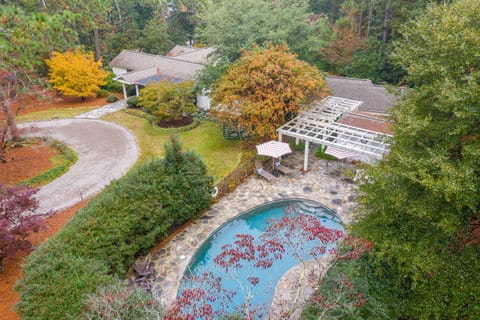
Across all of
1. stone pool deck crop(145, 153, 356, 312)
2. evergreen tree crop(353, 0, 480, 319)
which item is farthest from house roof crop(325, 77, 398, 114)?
evergreen tree crop(353, 0, 480, 319)

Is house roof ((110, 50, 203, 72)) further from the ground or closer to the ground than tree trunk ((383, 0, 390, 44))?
closer to the ground

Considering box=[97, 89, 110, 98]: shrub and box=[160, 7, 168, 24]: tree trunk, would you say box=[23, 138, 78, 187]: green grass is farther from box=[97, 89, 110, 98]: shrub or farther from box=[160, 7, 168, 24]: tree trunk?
box=[160, 7, 168, 24]: tree trunk

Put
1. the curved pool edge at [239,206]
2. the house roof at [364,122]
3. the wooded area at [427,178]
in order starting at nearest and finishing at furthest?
the wooded area at [427,178]
the curved pool edge at [239,206]
the house roof at [364,122]

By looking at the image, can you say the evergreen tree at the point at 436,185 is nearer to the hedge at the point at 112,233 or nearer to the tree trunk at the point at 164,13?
the hedge at the point at 112,233

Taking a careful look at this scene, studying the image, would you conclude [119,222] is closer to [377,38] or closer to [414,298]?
[414,298]

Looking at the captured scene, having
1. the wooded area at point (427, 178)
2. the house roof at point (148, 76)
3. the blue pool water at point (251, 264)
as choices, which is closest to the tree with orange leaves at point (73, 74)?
the house roof at point (148, 76)

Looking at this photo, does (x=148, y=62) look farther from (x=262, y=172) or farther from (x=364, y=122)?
(x=364, y=122)
